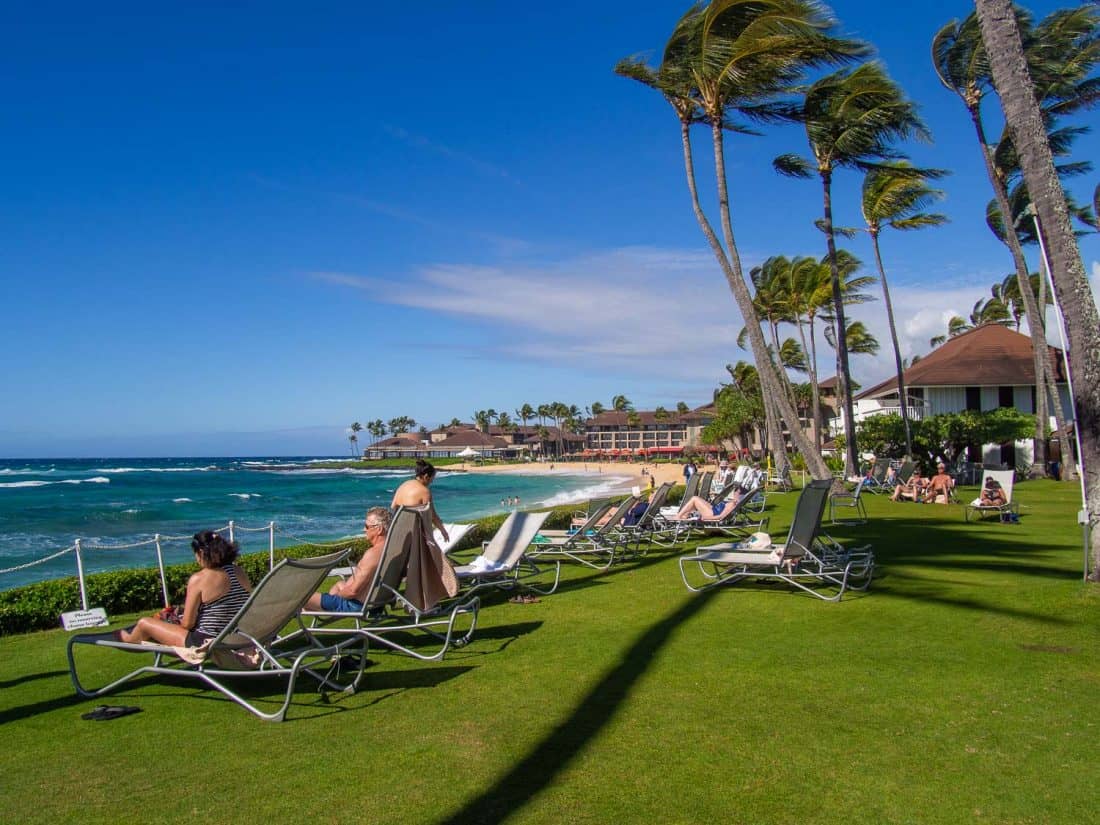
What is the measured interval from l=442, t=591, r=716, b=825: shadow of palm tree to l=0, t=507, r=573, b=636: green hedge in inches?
222

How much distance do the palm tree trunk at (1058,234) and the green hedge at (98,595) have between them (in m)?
8.46

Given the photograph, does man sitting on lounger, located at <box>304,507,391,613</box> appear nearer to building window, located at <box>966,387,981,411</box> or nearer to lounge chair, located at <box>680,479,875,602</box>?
lounge chair, located at <box>680,479,875,602</box>

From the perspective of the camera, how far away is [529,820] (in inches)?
127

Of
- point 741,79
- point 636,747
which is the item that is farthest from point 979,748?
point 741,79

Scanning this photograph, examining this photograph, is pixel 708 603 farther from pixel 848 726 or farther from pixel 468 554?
pixel 468 554

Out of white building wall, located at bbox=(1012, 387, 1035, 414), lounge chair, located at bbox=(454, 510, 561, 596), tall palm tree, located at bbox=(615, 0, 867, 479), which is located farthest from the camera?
white building wall, located at bbox=(1012, 387, 1035, 414)

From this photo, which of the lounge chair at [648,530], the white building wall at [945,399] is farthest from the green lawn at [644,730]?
the white building wall at [945,399]

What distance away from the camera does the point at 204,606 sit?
4.91 metres

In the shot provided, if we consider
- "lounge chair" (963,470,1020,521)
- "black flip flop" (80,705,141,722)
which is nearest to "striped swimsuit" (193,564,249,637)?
"black flip flop" (80,705,141,722)

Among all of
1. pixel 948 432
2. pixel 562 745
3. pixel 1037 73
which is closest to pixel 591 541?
pixel 562 745

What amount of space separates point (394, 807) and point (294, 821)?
39 centimetres

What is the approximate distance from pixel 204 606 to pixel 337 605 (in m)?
1.33

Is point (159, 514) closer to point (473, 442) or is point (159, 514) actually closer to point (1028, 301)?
point (1028, 301)

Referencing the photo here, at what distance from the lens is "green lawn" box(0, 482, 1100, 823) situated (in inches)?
133
